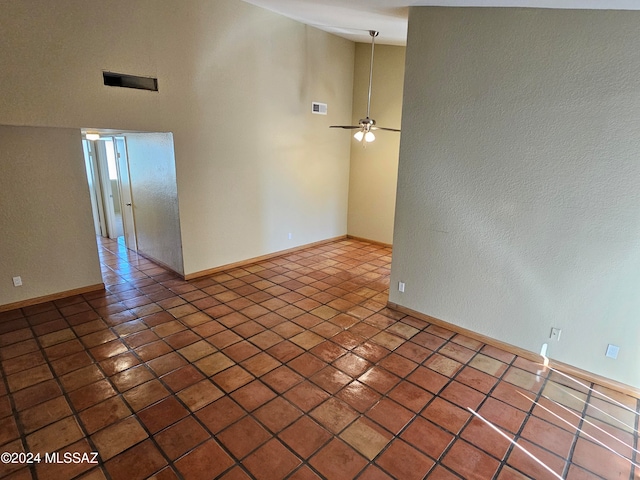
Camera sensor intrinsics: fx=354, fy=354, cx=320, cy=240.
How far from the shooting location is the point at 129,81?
4.01 meters

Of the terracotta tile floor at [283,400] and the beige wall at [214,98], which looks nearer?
the terracotta tile floor at [283,400]

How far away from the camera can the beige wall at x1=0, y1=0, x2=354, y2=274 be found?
347 centimetres

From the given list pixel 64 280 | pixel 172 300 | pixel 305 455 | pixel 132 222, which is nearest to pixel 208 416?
pixel 305 455

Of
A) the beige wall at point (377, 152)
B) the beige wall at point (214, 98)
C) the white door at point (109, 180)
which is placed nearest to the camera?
the beige wall at point (214, 98)

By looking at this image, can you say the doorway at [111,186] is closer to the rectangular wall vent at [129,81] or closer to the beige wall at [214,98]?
the beige wall at [214,98]

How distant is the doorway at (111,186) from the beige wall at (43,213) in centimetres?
179

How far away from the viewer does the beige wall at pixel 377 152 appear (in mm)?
6418

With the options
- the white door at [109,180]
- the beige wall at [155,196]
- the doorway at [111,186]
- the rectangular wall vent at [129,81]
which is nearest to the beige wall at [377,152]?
the beige wall at [155,196]

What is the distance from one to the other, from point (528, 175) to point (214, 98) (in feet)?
13.1

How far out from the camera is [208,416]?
2621mm

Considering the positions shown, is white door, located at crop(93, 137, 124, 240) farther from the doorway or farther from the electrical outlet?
the electrical outlet

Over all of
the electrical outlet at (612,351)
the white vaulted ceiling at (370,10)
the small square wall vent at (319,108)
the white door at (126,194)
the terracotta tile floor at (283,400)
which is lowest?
the terracotta tile floor at (283,400)

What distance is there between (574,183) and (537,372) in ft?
5.67

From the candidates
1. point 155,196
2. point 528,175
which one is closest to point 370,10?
point 528,175
